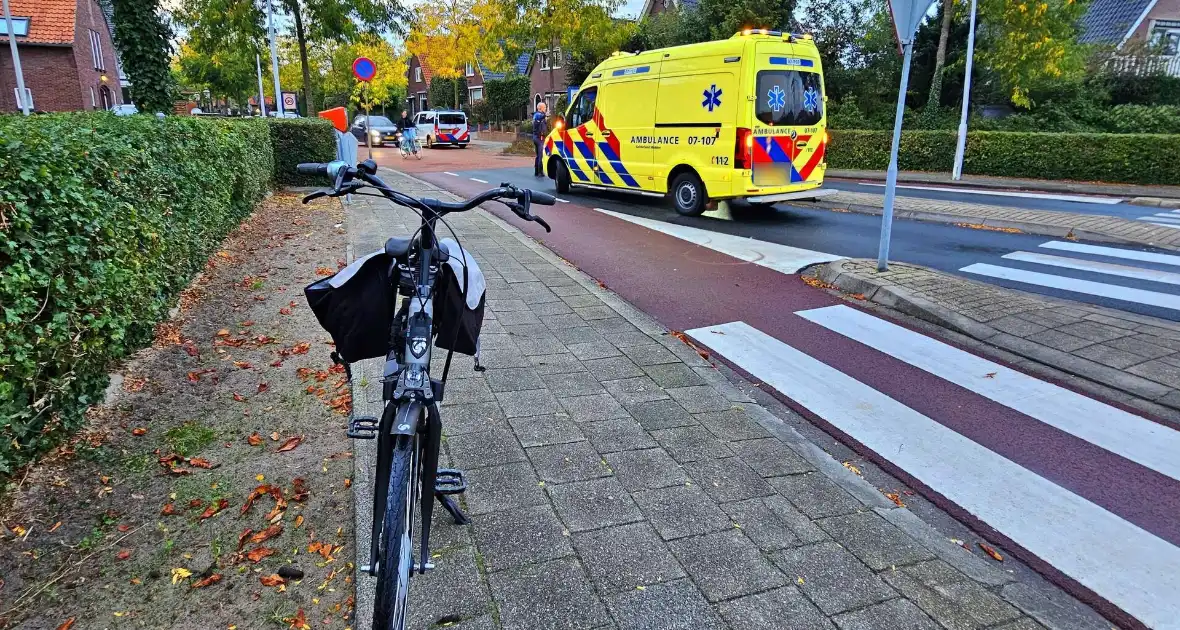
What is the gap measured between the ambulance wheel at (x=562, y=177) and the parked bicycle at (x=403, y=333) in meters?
12.9

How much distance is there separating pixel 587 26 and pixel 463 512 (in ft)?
96.2

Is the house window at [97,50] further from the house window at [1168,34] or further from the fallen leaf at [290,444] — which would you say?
the house window at [1168,34]

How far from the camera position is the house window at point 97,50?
3766 cm

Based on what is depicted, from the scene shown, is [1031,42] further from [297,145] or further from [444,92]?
[444,92]

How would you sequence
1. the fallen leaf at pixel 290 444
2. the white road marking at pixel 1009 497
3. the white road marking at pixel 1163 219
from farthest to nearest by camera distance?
the white road marking at pixel 1163 219 → the fallen leaf at pixel 290 444 → the white road marking at pixel 1009 497

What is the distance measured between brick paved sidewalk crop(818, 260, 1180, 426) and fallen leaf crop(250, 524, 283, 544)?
16.2 ft

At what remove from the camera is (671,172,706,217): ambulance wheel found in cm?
1180

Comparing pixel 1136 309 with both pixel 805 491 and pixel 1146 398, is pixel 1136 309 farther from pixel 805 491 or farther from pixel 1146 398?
pixel 805 491

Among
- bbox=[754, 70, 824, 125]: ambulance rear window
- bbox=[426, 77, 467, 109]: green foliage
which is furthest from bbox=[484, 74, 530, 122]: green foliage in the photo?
bbox=[754, 70, 824, 125]: ambulance rear window

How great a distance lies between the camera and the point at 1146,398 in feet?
14.8

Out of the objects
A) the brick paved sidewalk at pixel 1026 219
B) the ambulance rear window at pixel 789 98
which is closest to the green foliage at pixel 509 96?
the brick paved sidewalk at pixel 1026 219

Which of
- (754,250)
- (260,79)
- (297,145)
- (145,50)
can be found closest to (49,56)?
(260,79)

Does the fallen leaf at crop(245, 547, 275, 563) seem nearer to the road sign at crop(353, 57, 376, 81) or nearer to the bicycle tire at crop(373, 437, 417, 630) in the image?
the bicycle tire at crop(373, 437, 417, 630)

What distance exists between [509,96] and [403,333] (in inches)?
1844
